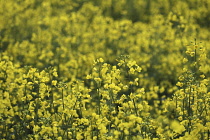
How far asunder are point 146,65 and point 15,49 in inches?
102

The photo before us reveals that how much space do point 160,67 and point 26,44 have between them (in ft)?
8.69

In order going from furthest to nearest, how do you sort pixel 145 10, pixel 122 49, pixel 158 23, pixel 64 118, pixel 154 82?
1. pixel 145 10
2. pixel 158 23
3. pixel 122 49
4. pixel 154 82
5. pixel 64 118

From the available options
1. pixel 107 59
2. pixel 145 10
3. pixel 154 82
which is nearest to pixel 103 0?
pixel 145 10

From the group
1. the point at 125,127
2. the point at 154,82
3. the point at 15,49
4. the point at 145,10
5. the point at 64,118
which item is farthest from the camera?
the point at 145,10

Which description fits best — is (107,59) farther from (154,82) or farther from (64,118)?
(64,118)

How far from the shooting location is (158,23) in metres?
8.43

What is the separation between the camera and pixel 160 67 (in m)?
7.00

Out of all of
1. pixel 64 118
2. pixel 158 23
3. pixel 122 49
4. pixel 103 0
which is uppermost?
pixel 103 0

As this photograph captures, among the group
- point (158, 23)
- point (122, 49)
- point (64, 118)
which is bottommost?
point (64, 118)

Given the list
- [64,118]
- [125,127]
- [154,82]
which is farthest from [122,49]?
[125,127]

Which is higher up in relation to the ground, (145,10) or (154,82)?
(145,10)

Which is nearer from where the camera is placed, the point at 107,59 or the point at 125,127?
the point at 125,127

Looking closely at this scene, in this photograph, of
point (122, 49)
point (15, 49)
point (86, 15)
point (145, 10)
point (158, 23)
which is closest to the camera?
point (15, 49)

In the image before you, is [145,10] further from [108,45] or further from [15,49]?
[15,49]
